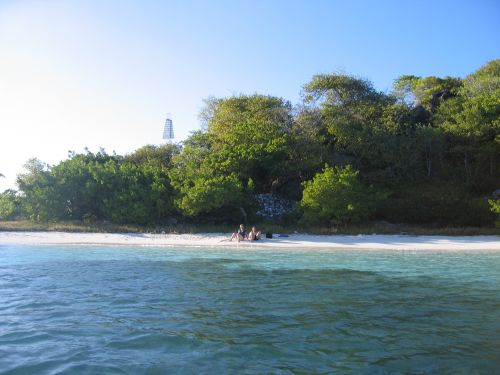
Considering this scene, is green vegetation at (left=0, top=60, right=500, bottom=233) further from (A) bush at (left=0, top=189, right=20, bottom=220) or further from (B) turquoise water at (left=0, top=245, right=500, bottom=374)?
(B) turquoise water at (left=0, top=245, right=500, bottom=374)

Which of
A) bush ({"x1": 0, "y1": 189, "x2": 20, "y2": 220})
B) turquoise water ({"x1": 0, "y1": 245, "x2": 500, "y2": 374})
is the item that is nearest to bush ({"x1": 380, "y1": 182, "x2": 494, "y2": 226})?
turquoise water ({"x1": 0, "y1": 245, "x2": 500, "y2": 374})

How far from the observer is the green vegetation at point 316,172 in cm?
2469

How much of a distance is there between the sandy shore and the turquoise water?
5071 mm

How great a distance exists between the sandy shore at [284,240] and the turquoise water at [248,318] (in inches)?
200

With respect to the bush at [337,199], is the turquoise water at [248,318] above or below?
below

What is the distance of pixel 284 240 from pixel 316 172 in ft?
29.5

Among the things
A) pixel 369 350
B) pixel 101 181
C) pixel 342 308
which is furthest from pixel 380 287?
pixel 101 181

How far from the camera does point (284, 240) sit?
2170 cm

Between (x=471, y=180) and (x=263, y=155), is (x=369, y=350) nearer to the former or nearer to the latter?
(x=263, y=155)

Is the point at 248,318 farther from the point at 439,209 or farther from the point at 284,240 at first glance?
the point at 439,209

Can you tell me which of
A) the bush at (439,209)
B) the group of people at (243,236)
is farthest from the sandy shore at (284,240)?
the bush at (439,209)

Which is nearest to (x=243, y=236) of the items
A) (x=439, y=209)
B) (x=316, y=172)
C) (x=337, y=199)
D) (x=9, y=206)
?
(x=337, y=199)

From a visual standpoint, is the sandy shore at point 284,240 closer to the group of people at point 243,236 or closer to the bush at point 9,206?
the group of people at point 243,236

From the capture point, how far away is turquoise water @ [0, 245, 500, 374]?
19.1ft
